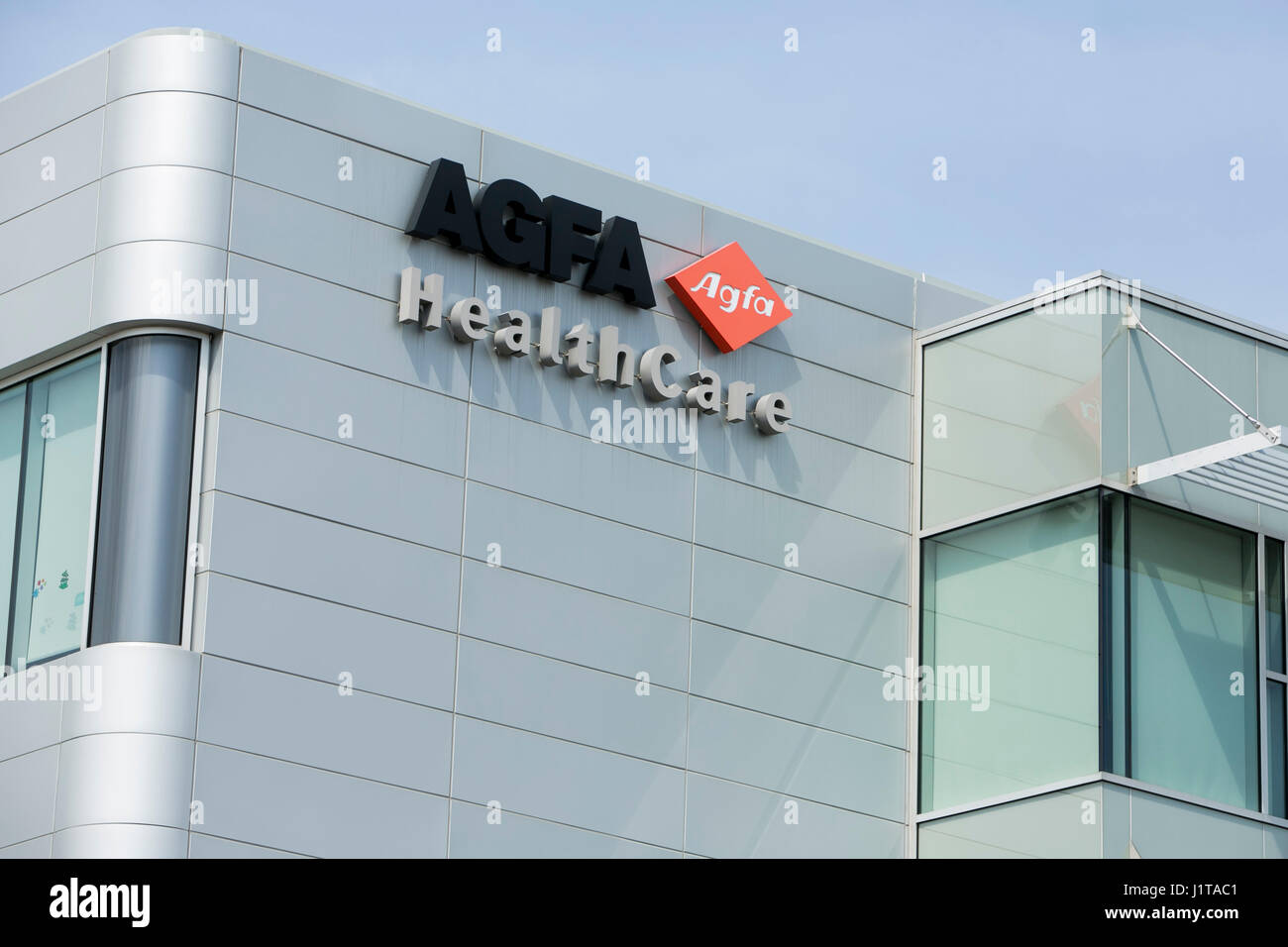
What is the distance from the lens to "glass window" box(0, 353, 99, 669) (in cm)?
1833

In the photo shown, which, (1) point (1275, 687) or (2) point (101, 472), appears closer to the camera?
(2) point (101, 472)

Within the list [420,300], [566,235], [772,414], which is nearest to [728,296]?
[772,414]

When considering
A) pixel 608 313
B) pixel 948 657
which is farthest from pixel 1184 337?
pixel 608 313

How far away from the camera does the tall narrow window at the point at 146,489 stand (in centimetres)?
1775

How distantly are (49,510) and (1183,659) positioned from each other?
Result: 978 cm

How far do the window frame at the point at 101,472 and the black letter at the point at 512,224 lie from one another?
110 inches

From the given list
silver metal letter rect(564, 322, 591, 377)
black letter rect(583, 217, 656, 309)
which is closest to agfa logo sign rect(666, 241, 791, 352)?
black letter rect(583, 217, 656, 309)

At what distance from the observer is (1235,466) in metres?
19.8

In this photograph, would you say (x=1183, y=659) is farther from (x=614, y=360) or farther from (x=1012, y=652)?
(x=614, y=360)

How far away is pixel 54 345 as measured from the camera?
61.8 feet

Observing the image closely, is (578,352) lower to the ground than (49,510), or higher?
higher

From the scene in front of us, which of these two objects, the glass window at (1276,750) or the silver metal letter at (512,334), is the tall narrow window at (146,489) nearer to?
the silver metal letter at (512,334)

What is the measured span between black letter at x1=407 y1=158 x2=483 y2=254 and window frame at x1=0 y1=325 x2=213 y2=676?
2224 mm
